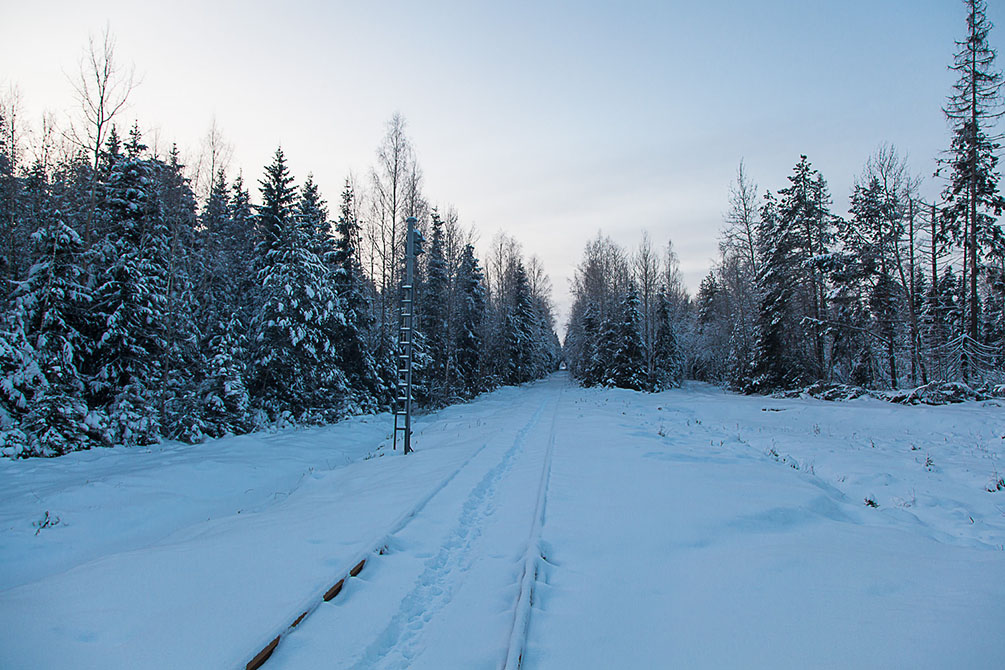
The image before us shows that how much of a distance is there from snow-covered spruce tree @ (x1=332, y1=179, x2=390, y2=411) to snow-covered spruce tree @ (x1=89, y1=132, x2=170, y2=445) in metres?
6.93

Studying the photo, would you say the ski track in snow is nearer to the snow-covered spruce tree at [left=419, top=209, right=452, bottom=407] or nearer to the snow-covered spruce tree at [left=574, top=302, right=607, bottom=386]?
the snow-covered spruce tree at [left=419, top=209, right=452, bottom=407]

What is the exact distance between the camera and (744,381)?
1162 inches

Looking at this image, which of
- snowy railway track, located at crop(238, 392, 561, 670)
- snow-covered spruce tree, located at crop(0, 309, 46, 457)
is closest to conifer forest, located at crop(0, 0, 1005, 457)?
snow-covered spruce tree, located at crop(0, 309, 46, 457)

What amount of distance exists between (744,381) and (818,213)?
11001 mm

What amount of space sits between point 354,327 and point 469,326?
13.5 meters

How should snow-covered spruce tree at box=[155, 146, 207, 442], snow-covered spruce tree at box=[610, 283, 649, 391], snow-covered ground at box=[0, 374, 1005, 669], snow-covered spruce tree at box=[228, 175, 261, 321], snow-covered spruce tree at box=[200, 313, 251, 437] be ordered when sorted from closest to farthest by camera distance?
snow-covered ground at box=[0, 374, 1005, 669], snow-covered spruce tree at box=[155, 146, 207, 442], snow-covered spruce tree at box=[200, 313, 251, 437], snow-covered spruce tree at box=[228, 175, 261, 321], snow-covered spruce tree at box=[610, 283, 649, 391]

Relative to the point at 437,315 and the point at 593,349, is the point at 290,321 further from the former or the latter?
the point at 593,349

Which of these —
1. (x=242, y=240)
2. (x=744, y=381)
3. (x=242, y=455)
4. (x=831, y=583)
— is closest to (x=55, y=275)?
(x=242, y=455)

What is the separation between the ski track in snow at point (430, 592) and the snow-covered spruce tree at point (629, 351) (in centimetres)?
3013

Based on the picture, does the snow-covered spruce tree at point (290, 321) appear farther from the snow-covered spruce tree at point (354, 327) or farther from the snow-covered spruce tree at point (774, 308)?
the snow-covered spruce tree at point (774, 308)

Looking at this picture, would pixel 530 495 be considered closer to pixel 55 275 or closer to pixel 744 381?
pixel 55 275

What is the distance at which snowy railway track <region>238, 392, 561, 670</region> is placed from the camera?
2939 millimetres

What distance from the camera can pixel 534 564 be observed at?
399cm

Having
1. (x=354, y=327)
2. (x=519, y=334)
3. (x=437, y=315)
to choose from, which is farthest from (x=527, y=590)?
(x=519, y=334)
